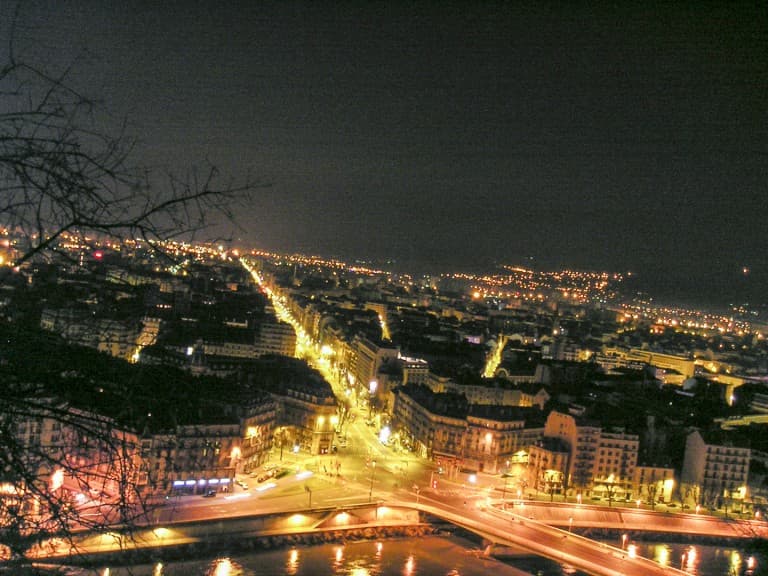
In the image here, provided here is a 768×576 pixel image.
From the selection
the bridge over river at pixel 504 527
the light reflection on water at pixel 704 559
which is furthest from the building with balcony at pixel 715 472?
the light reflection on water at pixel 704 559

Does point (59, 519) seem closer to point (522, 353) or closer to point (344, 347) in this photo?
point (344, 347)

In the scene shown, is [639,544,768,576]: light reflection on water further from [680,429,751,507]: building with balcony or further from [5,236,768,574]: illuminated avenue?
[680,429,751,507]: building with balcony

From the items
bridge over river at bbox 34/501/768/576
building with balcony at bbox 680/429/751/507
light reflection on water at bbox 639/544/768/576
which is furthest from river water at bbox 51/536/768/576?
building with balcony at bbox 680/429/751/507

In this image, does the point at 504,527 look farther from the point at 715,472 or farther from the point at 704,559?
the point at 715,472

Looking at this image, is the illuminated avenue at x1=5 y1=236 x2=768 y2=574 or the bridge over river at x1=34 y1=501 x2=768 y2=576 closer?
the illuminated avenue at x1=5 y1=236 x2=768 y2=574

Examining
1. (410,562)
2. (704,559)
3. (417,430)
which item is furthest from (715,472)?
(410,562)

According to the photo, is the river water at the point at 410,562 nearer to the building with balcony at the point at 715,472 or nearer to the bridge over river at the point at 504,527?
the bridge over river at the point at 504,527

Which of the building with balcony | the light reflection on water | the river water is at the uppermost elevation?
the building with balcony
